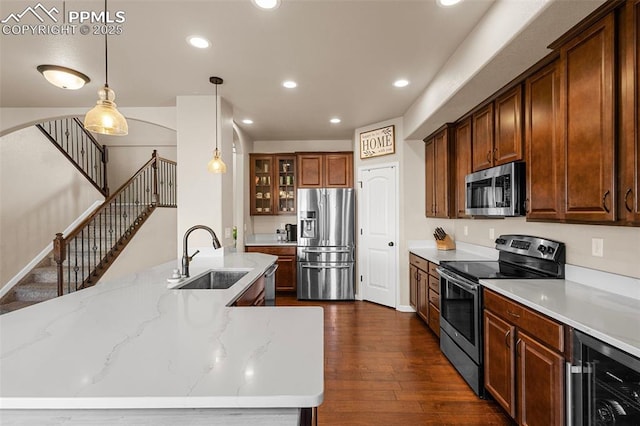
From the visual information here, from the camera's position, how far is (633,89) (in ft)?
4.63

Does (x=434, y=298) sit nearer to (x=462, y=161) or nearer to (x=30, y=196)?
(x=462, y=161)

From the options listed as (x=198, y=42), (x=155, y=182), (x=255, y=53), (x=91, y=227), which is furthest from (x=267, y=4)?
(x=91, y=227)

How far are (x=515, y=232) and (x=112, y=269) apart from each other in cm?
496

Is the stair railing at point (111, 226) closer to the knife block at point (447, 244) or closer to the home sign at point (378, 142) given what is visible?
the home sign at point (378, 142)

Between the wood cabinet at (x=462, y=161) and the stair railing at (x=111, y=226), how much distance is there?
4341 mm

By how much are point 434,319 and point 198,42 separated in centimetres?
343

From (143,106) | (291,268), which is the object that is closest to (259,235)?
(291,268)

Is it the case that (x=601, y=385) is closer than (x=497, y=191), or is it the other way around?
(x=601, y=385)

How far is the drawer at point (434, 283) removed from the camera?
3.17 meters

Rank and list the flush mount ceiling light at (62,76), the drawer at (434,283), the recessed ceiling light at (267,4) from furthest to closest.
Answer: the drawer at (434,283)
the flush mount ceiling light at (62,76)
the recessed ceiling light at (267,4)

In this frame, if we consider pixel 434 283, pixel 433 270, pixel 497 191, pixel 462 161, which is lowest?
pixel 434 283

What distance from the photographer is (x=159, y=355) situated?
97 cm

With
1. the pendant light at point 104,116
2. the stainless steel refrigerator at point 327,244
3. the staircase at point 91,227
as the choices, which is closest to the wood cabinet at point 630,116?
the pendant light at point 104,116

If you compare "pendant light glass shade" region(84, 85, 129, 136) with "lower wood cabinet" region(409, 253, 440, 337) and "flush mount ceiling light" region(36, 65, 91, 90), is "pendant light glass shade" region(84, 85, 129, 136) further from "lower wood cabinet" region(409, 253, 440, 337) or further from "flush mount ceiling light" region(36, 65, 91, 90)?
"lower wood cabinet" region(409, 253, 440, 337)
